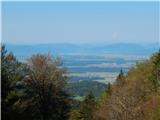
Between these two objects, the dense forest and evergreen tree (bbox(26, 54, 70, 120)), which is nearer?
the dense forest

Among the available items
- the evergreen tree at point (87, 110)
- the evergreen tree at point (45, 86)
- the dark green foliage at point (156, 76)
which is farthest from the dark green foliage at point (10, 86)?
the evergreen tree at point (87, 110)

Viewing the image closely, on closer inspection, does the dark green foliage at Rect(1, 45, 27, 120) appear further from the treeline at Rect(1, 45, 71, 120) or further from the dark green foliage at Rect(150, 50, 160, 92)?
→ the dark green foliage at Rect(150, 50, 160, 92)

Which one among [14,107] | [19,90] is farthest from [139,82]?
[14,107]

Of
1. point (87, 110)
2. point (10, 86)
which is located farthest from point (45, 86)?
point (87, 110)

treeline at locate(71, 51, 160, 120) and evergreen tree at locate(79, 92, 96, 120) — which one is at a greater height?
treeline at locate(71, 51, 160, 120)

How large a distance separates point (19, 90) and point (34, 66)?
6.42 meters

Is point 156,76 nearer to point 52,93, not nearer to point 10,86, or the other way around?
point 52,93

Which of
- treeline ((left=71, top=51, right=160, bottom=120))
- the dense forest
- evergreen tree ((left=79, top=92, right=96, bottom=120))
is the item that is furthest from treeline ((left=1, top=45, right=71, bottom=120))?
evergreen tree ((left=79, top=92, right=96, bottom=120))

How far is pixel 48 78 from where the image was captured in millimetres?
45469

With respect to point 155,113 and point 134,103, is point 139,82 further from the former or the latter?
point 155,113

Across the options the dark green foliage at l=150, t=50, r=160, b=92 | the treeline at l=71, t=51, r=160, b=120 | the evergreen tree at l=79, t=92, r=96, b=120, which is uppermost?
the dark green foliage at l=150, t=50, r=160, b=92

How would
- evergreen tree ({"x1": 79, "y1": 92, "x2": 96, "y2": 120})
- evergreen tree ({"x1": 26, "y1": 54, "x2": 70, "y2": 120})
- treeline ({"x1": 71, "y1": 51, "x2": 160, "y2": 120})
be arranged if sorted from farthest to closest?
1. evergreen tree ({"x1": 79, "y1": 92, "x2": 96, "y2": 120})
2. treeline ({"x1": 71, "y1": 51, "x2": 160, "y2": 120})
3. evergreen tree ({"x1": 26, "y1": 54, "x2": 70, "y2": 120})

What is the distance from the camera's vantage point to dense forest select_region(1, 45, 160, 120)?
3709 cm

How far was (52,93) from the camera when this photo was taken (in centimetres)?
4597
